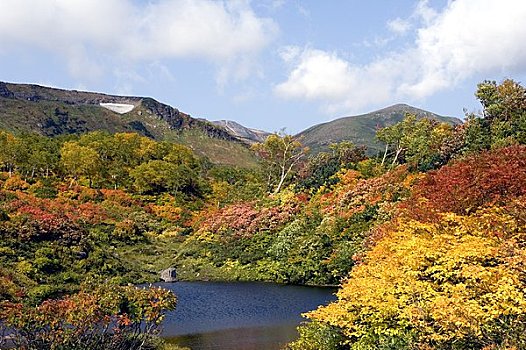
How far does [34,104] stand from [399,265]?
420ft

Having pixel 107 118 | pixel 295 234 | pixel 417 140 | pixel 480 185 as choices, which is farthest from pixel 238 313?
pixel 107 118

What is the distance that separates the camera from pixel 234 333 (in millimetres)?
23781

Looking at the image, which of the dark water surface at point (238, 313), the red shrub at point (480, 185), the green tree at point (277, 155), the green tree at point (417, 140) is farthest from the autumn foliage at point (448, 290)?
the green tree at point (277, 155)

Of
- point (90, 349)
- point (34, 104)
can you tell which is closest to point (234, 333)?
point (90, 349)

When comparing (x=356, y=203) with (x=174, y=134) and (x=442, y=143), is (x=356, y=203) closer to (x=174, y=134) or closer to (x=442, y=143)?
(x=442, y=143)

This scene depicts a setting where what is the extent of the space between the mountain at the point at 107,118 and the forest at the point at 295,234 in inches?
2009

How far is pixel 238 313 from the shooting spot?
2845cm

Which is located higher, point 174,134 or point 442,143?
point 174,134

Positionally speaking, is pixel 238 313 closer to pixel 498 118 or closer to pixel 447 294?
pixel 447 294

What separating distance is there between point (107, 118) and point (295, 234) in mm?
106033

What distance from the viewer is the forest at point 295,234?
46.4 ft

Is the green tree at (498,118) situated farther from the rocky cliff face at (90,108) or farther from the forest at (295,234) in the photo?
the rocky cliff face at (90,108)

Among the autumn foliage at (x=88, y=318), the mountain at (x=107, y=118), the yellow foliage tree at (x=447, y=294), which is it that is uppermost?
the mountain at (x=107, y=118)

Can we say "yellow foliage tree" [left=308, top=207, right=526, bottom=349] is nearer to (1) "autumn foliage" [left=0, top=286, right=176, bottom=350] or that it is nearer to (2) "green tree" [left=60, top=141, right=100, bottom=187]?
(1) "autumn foliage" [left=0, top=286, right=176, bottom=350]
